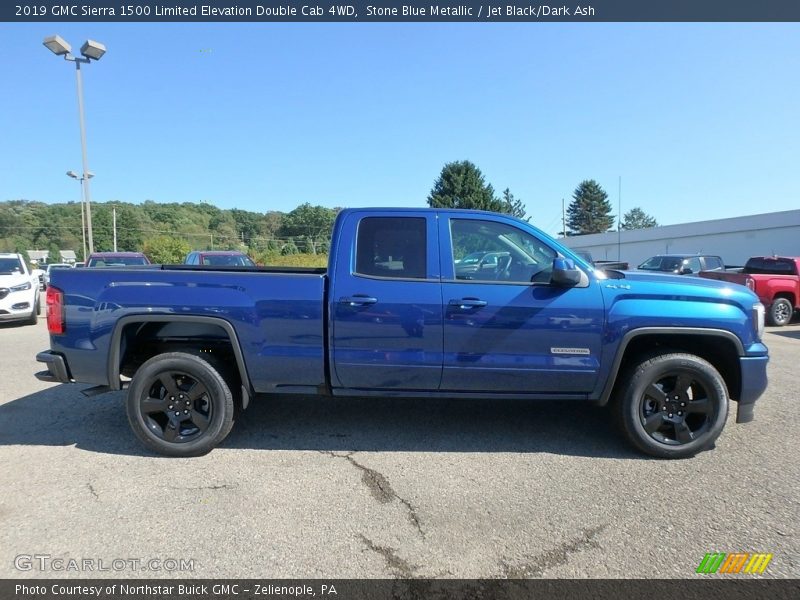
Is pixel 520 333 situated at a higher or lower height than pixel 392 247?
lower

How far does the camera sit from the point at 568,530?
2805 millimetres

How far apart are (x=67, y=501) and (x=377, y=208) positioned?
3.04 metres

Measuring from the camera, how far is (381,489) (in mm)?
3248

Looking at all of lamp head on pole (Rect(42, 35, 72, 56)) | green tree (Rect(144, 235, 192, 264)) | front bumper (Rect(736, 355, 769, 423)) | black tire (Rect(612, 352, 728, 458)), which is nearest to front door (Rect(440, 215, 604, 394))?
black tire (Rect(612, 352, 728, 458))

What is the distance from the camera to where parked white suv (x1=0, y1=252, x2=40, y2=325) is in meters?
10.8

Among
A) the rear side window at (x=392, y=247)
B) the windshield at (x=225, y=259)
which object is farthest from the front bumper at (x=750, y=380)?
the windshield at (x=225, y=259)

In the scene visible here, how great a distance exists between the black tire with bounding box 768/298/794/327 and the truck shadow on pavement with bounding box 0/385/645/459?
10174mm

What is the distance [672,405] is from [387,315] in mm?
2391

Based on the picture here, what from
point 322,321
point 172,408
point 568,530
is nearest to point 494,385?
point 568,530

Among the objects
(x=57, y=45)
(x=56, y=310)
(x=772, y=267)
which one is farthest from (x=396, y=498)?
(x=57, y=45)

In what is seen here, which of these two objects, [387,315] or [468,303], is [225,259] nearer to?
[387,315]

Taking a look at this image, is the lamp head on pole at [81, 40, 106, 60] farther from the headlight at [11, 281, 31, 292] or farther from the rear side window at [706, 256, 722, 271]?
the rear side window at [706, 256, 722, 271]

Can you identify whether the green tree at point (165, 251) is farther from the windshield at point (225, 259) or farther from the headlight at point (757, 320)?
the headlight at point (757, 320)

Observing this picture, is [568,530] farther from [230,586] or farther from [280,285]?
[280,285]
